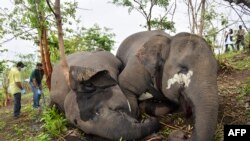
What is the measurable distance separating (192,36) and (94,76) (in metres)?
1.71

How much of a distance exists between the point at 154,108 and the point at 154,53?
36.8 inches

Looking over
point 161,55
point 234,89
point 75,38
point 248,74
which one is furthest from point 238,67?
point 75,38

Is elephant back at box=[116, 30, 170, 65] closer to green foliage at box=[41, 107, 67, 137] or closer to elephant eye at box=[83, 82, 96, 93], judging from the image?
elephant eye at box=[83, 82, 96, 93]

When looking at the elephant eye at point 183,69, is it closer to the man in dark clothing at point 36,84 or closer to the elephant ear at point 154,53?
the elephant ear at point 154,53

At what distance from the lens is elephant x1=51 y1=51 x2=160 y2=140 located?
6.65 metres

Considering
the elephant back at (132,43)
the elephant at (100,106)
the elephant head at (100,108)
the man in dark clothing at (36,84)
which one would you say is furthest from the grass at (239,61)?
the man in dark clothing at (36,84)

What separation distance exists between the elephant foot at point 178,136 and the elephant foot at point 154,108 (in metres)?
1.17

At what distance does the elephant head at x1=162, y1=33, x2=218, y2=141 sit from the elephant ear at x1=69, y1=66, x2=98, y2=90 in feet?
3.92

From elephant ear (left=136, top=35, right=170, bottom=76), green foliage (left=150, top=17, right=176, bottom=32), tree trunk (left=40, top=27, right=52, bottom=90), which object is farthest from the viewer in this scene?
green foliage (left=150, top=17, right=176, bottom=32)

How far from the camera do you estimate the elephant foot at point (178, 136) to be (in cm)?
605

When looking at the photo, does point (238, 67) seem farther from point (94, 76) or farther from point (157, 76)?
point (94, 76)

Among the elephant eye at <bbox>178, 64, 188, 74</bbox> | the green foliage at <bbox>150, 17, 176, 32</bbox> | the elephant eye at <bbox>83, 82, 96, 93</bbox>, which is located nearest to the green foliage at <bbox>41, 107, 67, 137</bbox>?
the elephant eye at <bbox>83, 82, 96, 93</bbox>

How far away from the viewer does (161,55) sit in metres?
7.32

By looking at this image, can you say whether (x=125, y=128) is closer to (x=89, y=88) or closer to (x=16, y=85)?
(x=89, y=88)
